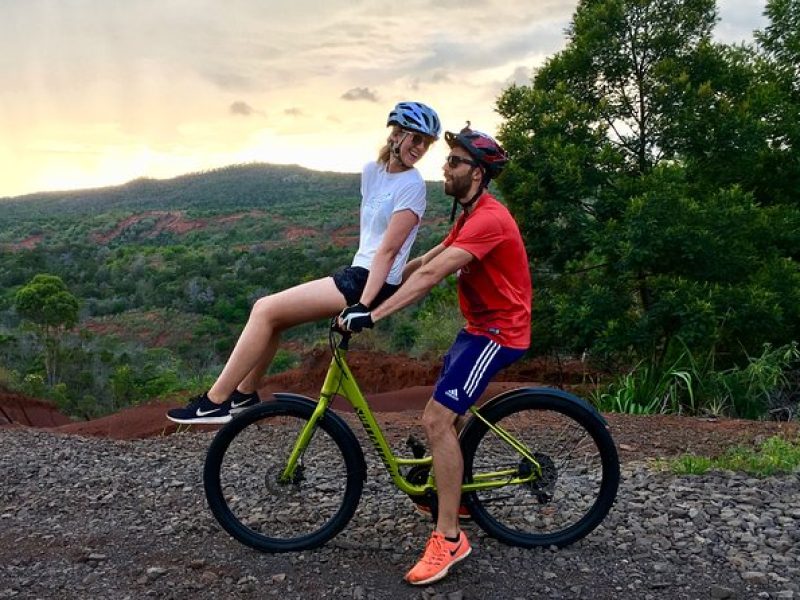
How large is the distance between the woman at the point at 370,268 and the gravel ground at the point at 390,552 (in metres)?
0.85

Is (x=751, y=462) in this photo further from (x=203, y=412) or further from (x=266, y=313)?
(x=203, y=412)

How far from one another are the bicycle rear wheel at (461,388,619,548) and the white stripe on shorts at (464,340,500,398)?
28 cm

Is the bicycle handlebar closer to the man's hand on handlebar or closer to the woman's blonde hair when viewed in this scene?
the man's hand on handlebar

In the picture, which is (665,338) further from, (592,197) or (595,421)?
(595,421)

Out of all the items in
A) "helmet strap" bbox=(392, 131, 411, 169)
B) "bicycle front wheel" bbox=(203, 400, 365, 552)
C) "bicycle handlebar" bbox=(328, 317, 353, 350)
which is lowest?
"bicycle front wheel" bbox=(203, 400, 365, 552)

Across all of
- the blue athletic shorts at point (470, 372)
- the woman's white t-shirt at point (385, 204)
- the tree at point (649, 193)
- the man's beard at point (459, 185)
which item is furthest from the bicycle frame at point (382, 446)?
the tree at point (649, 193)

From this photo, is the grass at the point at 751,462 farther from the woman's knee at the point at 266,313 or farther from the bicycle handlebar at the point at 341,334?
the woman's knee at the point at 266,313

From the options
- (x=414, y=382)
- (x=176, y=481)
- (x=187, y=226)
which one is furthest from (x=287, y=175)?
(x=176, y=481)

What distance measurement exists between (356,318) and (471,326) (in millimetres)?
644

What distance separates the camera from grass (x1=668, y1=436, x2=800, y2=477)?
18.3ft

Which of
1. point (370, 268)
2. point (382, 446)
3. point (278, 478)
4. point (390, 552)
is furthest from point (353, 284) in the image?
point (390, 552)

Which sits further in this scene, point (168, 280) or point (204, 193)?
point (204, 193)

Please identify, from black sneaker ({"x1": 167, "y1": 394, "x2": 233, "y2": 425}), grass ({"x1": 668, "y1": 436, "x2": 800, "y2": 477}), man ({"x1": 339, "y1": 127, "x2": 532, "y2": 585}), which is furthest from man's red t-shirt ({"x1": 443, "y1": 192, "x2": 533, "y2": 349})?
grass ({"x1": 668, "y1": 436, "x2": 800, "y2": 477})

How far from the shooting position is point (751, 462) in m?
5.67
